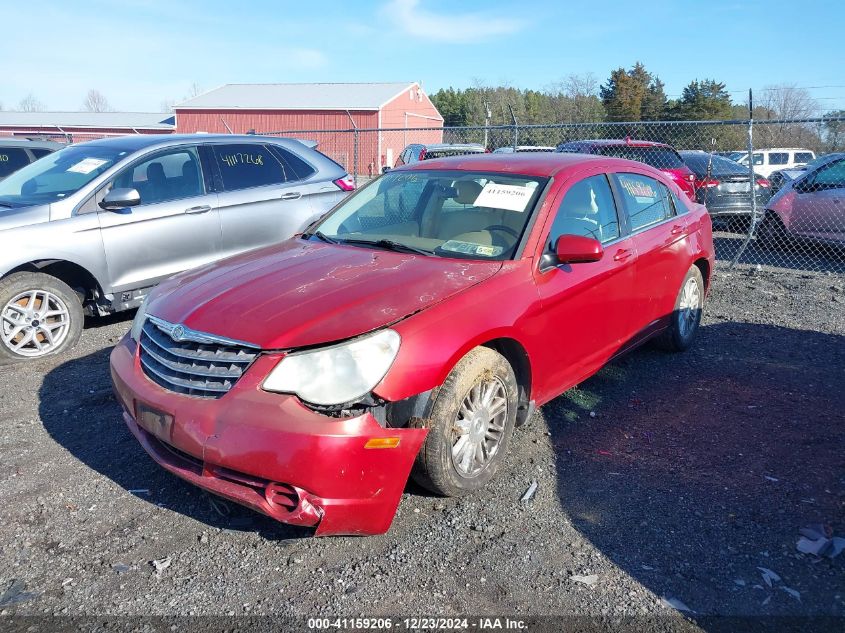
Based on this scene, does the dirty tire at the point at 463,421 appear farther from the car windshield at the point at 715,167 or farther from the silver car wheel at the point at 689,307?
the car windshield at the point at 715,167

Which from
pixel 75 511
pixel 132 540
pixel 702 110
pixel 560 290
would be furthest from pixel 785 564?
pixel 702 110

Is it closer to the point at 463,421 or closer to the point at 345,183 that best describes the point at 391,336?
the point at 463,421

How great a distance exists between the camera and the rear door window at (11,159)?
370 inches

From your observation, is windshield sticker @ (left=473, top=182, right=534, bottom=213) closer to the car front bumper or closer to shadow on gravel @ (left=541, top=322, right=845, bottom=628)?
shadow on gravel @ (left=541, top=322, right=845, bottom=628)

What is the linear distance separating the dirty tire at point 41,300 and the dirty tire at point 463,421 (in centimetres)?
378

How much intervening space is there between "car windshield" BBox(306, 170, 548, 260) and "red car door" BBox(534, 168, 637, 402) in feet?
0.73

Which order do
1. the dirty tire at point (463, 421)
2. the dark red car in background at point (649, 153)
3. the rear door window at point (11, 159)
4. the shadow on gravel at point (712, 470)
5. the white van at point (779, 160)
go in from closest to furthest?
the shadow on gravel at point (712, 470)
the dirty tire at point (463, 421)
the rear door window at point (11, 159)
the dark red car in background at point (649, 153)
the white van at point (779, 160)

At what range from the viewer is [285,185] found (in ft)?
22.7

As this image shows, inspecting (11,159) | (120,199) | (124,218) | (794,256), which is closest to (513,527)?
(120,199)

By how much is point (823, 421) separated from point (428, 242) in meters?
2.83

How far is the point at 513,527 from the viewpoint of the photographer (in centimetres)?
321

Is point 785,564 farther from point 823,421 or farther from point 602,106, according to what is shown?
point 602,106

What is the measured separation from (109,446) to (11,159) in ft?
24.0

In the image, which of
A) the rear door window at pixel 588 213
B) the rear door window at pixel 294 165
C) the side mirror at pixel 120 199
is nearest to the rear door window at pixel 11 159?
the rear door window at pixel 294 165
